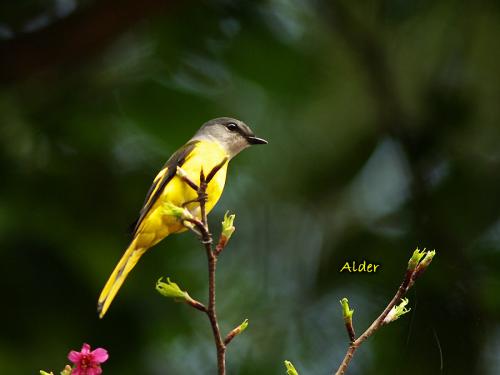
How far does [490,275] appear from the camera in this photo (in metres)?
3.58

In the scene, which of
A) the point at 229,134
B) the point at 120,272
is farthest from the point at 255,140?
the point at 120,272

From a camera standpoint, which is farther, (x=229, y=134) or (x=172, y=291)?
(x=229, y=134)

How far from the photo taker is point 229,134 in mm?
1486

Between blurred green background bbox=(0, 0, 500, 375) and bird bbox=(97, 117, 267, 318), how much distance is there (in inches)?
64.7

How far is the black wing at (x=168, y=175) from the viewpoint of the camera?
55.2 inches

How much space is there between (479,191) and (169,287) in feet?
10.3

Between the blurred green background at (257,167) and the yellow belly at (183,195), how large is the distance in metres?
1.66

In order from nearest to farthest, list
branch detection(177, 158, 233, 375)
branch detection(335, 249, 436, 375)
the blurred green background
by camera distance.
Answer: branch detection(177, 158, 233, 375) < branch detection(335, 249, 436, 375) < the blurred green background

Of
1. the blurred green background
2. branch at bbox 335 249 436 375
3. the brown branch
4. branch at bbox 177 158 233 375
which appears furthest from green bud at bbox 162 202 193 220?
the blurred green background

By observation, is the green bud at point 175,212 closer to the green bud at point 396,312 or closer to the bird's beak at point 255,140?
the bird's beak at point 255,140

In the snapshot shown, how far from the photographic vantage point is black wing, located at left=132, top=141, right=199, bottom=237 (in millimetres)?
1403

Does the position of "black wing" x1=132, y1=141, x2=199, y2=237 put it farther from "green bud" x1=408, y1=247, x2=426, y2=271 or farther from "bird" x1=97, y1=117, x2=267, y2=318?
"green bud" x1=408, y1=247, x2=426, y2=271

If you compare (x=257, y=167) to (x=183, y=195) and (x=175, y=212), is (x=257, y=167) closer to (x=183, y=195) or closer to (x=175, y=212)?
(x=183, y=195)

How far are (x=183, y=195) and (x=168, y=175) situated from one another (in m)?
0.14
